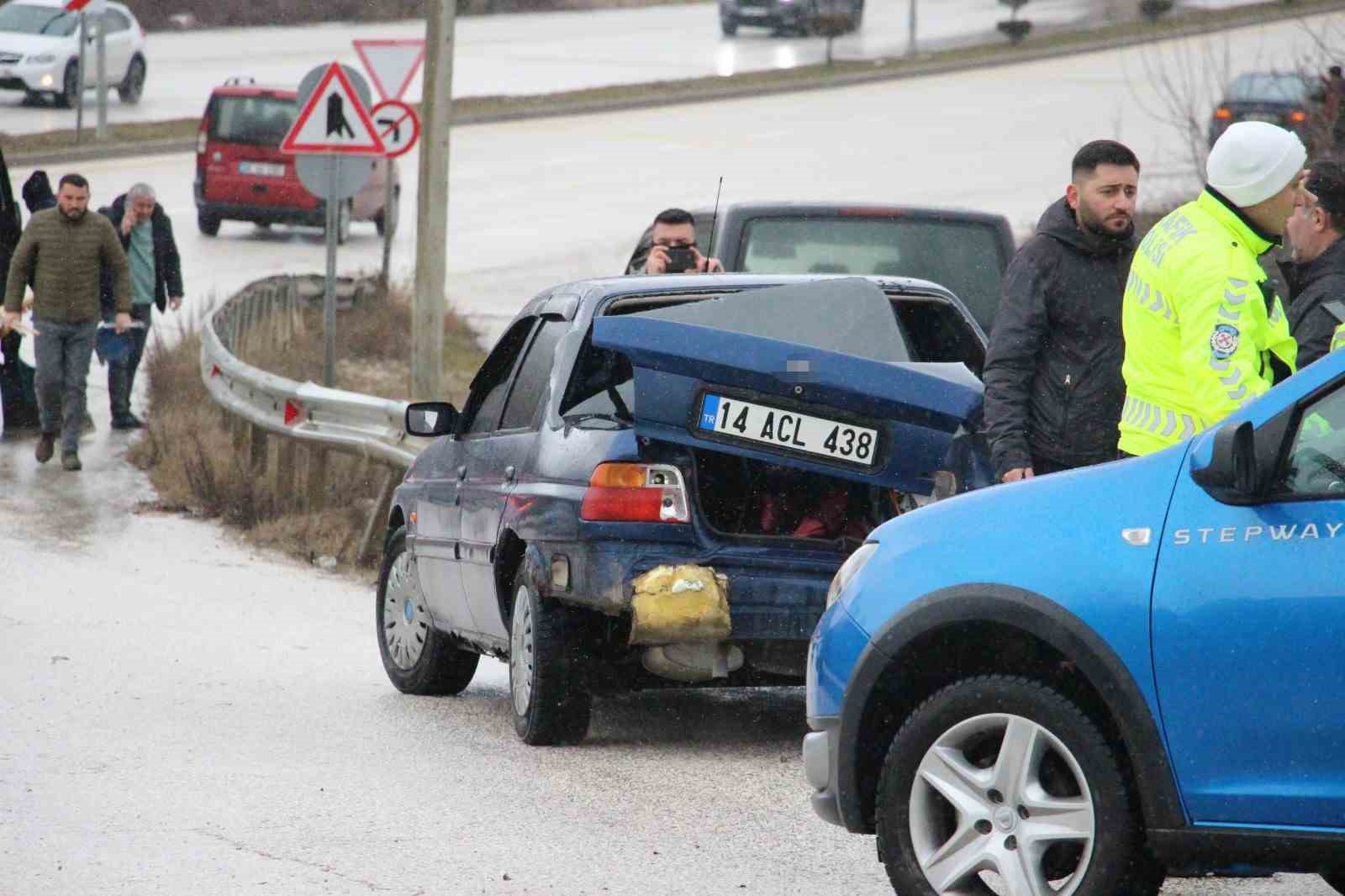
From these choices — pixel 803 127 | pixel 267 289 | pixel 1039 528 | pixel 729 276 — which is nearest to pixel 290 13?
pixel 803 127

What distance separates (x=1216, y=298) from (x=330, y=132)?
37.5 feet

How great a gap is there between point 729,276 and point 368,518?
580 cm

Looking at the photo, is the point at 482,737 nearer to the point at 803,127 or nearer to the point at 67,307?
the point at 67,307

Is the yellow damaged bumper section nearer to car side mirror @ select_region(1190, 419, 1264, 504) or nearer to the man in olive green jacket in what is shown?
car side mirror @ select_region(1190, 419, 1264, 504)

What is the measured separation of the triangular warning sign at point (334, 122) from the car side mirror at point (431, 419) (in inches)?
312

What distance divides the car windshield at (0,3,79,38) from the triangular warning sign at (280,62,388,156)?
23231 millimetres

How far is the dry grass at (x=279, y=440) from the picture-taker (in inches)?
556

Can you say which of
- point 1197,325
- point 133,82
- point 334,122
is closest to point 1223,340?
point 1197,325

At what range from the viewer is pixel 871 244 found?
11906mm

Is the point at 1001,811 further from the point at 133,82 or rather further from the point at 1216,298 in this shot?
the point at 133,82

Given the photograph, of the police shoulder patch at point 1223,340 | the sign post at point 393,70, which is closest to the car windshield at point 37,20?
the sign post at point 393,70

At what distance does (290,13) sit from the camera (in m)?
55.8

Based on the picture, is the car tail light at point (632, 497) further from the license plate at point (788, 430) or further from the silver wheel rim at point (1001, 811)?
the silver wheel rim at point (1001, 811)

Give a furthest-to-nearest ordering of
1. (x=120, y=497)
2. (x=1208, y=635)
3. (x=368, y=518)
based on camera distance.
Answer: (x=120, y=497), (x=368, y=518), (x=1208, y=635)
